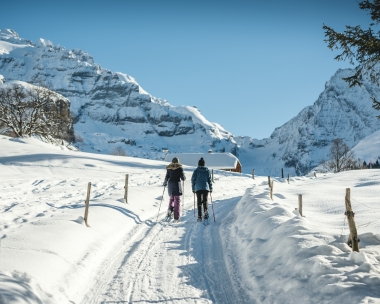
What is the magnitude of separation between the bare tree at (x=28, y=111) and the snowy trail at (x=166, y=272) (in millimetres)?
29716

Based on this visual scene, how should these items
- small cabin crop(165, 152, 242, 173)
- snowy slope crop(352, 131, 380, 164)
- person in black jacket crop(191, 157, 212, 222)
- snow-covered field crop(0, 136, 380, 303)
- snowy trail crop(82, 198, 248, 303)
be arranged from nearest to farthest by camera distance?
snow-covered field crop(0, 136, 380, 303) → snowy trail crop(82, 198, 248, 303) → person in black jacket crop(191, 157, 212, 222) → small cabin crop(165, 152, 242, 173) → snowy slope crop(352, 131, 380, 164)

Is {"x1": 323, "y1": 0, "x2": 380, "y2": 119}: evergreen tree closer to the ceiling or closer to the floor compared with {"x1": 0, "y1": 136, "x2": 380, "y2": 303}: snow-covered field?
closer to the ceiling

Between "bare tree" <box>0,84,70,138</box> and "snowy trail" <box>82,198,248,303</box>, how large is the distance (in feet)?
97.5

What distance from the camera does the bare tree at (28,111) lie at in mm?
33000

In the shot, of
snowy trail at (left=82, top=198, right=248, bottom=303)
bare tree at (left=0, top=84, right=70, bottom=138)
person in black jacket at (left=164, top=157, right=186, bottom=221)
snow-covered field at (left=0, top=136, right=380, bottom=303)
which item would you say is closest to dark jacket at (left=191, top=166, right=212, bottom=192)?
person in black jacket at (left=164, top=157, right=186, bottom=221)

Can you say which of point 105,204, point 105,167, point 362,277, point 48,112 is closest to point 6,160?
point 105,167

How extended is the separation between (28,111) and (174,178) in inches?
1204

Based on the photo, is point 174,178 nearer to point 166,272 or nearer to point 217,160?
point 166,272

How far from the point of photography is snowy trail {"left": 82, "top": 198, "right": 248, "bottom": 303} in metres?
5.04

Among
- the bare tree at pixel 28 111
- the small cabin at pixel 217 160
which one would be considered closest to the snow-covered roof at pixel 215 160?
the small cabin at pixel 217 160

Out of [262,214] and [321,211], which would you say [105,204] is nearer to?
[262,214]

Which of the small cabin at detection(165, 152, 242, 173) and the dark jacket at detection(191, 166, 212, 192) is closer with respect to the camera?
the dark jacket at detection(191, 166, 212, 192)

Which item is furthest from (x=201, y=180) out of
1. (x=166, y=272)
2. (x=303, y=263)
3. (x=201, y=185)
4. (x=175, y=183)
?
(x=303, y=263)

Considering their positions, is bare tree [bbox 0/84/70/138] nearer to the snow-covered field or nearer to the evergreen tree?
the snow-covered field
